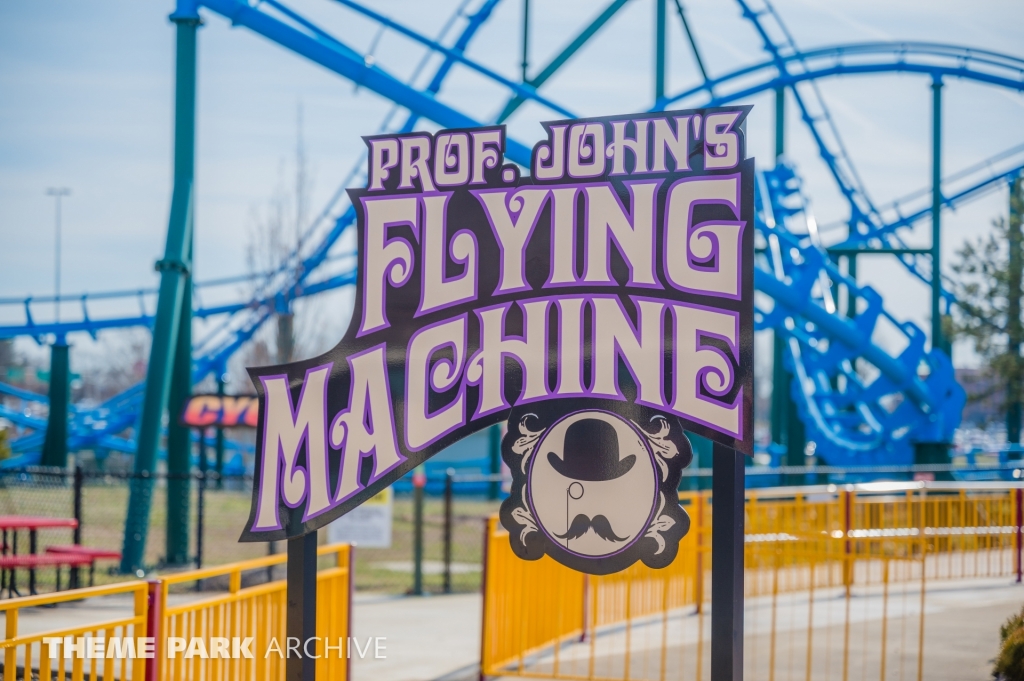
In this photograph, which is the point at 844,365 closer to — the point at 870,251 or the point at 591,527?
the point at 870,251

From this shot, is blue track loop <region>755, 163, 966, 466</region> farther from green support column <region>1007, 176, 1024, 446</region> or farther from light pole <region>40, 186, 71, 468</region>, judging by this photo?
light pole <region>40, 186, 71, 468</region>

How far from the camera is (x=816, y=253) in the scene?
62.5 ft

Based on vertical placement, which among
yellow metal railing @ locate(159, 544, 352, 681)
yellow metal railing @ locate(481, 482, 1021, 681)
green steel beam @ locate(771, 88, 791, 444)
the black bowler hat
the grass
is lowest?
the grass

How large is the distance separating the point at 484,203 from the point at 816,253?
49.3 ft

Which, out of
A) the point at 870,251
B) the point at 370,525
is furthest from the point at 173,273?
the point at 870,251

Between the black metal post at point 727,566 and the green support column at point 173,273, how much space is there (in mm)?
8989

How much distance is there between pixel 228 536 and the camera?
52.4 feet

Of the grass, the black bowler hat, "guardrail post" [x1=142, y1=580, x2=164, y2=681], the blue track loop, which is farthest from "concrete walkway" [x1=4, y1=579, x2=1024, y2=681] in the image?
the blue track loop

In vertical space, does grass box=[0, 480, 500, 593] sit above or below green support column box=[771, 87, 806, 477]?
Result: below

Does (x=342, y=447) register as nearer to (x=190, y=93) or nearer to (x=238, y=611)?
(x=238, y=611)

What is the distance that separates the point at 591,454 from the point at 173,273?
9.89 metres

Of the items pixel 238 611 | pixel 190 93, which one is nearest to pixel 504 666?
pixel 238 611

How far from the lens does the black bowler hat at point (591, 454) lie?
4.93m

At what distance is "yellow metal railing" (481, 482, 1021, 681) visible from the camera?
747 centimetres
